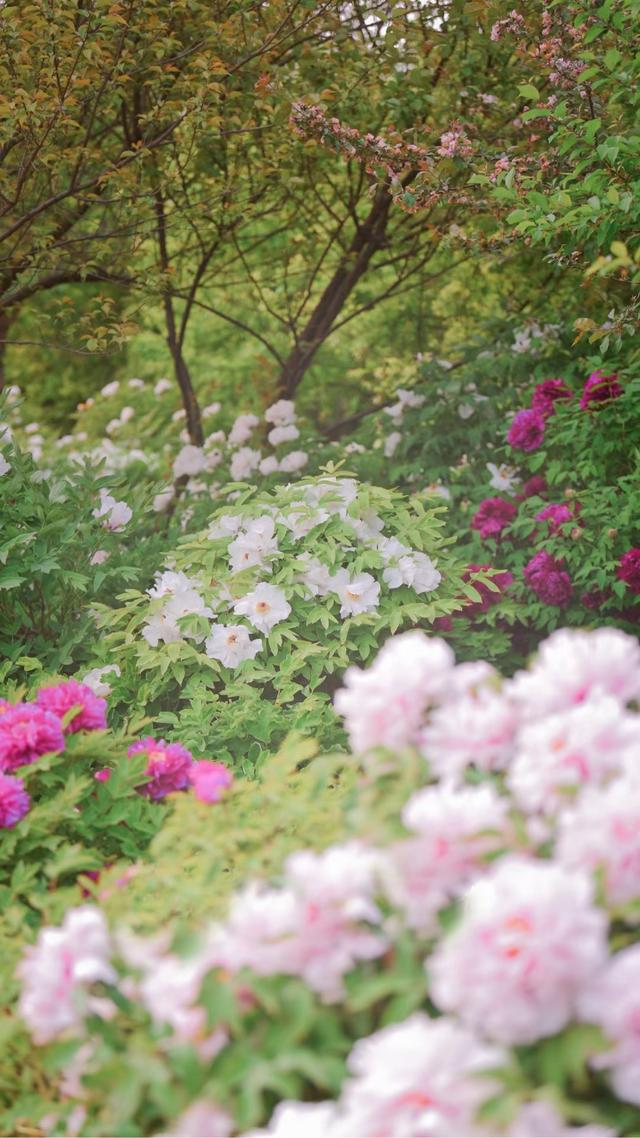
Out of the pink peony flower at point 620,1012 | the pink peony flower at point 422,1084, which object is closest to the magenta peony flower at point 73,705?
the pink peony flower at point 422,1084

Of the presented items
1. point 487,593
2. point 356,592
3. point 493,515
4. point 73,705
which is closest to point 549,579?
point 487,593

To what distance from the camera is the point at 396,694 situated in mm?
1557

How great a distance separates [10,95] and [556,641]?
11.5 ft

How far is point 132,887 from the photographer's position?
6.70 ft

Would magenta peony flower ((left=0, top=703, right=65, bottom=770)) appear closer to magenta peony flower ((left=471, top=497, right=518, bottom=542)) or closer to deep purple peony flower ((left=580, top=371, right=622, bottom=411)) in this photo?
magenta peony flower ((left=471, top=497, right=518, bottom=542))

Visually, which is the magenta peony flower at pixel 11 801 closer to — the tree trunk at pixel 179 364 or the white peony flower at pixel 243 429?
the white peony flower at pixel 243 429

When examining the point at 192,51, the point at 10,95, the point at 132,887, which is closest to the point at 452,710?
the point at 132,887

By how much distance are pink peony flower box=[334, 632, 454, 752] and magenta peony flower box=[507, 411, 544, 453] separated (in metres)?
3.31

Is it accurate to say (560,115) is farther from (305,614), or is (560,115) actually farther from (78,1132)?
(78,1132)

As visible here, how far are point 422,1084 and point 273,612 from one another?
7.25 ft

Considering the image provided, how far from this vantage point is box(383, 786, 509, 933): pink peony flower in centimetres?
135

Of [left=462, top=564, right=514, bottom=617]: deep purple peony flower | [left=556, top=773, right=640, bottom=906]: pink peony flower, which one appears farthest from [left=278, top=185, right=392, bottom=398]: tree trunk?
[left=556, top=773, right=640, bottom=906]: pink peony flower

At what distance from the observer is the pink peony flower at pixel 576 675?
1.54m

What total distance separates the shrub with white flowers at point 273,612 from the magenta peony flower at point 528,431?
1.23 meters
